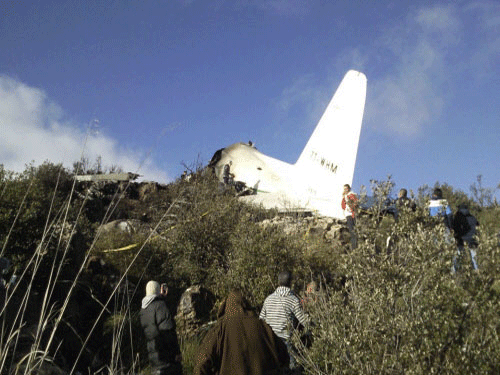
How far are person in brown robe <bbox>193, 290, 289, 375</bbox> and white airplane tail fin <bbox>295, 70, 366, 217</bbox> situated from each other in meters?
18.9

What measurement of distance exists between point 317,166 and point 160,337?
19.5 m

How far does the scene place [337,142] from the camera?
2431 centimetres

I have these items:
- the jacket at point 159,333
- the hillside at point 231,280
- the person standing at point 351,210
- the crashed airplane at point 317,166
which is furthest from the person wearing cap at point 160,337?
the crashed airplane at point 317,166

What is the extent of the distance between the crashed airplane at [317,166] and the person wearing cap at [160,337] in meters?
15.5

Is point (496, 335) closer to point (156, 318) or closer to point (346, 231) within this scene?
point (156, 318)

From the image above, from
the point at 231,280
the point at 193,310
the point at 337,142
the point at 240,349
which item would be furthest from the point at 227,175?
the point at 240,349

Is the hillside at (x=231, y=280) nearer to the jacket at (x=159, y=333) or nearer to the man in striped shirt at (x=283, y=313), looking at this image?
the man in striped shirt at (x=283, y=313)

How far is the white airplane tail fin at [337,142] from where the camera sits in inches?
928

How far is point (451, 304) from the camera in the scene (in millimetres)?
4766

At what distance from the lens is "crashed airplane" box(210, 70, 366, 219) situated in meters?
23.2

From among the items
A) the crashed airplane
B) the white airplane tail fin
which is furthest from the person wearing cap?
the white airplane tail fin

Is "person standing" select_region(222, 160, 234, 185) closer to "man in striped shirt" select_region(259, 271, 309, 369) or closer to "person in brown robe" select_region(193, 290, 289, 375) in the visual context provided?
"man in striped shirt" select_region(259, 271, 309, 369)

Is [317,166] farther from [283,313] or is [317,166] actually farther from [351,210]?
[283,313]

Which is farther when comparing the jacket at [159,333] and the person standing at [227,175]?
Answer: the person standing at [227,175]
